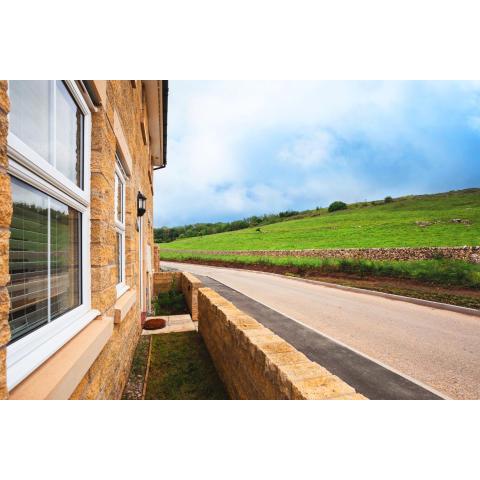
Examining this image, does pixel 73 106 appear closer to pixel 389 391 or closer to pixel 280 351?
pixel 280 351

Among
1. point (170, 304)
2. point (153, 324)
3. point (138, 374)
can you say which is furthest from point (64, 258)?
point (170, 304)

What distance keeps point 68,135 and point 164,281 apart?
34.9 ft

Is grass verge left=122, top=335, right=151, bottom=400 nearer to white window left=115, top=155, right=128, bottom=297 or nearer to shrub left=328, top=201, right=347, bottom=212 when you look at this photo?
white window left=115, top=155, right=128, bottom=297

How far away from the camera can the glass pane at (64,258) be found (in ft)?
6.05

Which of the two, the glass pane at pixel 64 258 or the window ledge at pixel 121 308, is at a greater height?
the glass pane at pixel 64 258

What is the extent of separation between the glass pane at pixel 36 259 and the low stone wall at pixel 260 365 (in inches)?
66.4

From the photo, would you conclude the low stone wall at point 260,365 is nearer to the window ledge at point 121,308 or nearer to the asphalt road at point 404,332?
the window ledge at point 121,308

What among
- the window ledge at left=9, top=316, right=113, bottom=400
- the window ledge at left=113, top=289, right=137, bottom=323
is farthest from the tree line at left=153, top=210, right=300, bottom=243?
the window ledge at left=9, top=316, right=113, bottom=400

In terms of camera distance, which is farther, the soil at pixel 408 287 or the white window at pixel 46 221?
the soil at pixel 408 287

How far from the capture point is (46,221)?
1.75 meters

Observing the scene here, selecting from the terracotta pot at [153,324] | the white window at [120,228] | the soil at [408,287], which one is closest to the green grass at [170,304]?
Answer: the terracotta pot at [153,324]

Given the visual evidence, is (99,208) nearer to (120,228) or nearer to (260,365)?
(120,228)

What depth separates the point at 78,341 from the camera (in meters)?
1.88

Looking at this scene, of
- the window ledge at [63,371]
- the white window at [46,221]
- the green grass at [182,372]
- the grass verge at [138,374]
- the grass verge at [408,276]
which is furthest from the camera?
the grass verge at [408,276]
